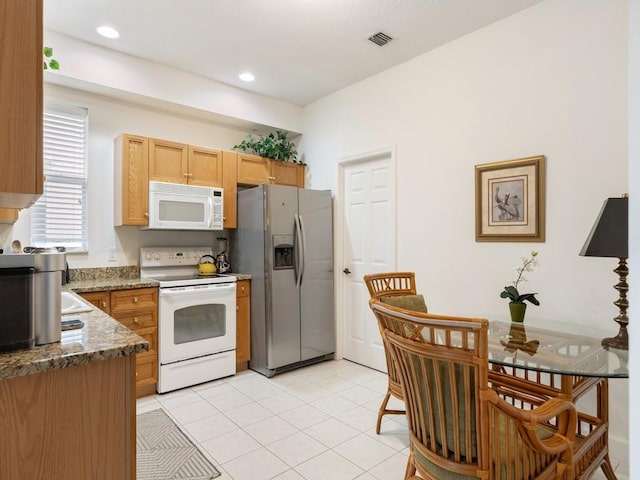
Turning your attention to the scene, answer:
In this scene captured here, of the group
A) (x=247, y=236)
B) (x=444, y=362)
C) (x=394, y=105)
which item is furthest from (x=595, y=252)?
(x=247, y=236)

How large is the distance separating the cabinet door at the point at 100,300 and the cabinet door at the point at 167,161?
114 cm

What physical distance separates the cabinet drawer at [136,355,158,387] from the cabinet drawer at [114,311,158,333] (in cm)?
26

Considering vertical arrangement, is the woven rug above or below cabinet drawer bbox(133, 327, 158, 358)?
below

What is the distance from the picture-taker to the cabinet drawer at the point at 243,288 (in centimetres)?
364

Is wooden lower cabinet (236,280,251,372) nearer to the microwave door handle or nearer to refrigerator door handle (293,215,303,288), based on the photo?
refrigerator door handle (293,215,303,288)

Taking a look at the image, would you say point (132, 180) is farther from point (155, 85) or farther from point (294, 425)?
point (294, 425)

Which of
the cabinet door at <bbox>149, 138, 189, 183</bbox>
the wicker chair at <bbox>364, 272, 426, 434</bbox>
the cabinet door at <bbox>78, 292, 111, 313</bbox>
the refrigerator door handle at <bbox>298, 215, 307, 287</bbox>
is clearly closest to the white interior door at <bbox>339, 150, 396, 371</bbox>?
the refrigerator door handle at <bbox>298, 215, 307, 287</bbox>

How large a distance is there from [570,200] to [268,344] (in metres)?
2.73

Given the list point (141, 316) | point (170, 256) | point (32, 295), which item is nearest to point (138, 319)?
point (141, 316)

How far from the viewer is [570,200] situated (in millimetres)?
2369

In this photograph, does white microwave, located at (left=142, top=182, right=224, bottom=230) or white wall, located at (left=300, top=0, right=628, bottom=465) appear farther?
white microwave, located at (left=142, top=182, right=224, bottom=230)

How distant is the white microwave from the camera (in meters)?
3.35

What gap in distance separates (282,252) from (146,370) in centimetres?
158

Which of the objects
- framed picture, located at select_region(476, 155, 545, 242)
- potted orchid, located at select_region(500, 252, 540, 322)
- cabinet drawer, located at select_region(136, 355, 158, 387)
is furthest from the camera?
cabinet drawer, located at select_region(136, 355, 158, 387)
